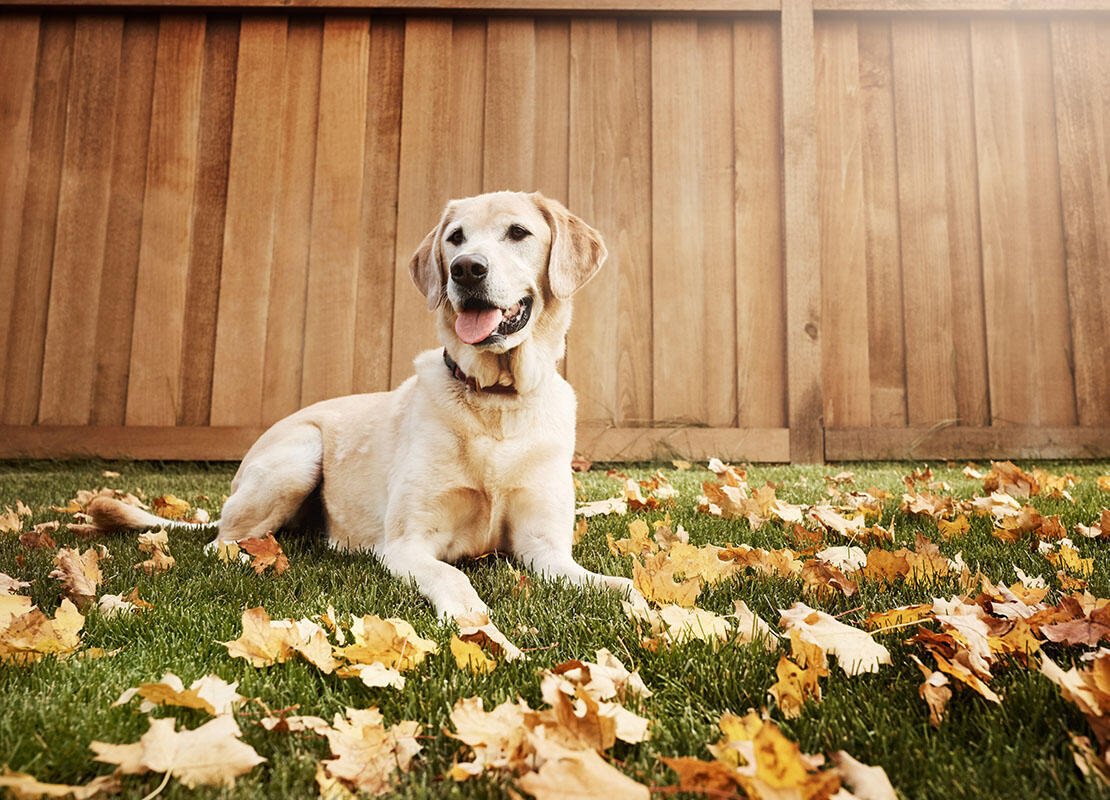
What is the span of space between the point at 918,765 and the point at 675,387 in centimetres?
394

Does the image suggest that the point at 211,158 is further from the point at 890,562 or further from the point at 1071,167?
the point at 1071,167

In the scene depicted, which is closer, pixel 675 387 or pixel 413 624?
pixel 413 624

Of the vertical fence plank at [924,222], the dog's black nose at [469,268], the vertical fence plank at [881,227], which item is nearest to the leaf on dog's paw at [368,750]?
the dog's black nose at [469,268]

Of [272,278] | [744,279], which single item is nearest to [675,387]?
[744,279]

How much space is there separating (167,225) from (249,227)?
559 millimetres

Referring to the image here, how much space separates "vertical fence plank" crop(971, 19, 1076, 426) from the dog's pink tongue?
3.87 m

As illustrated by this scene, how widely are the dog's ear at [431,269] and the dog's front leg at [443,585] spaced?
903 mm

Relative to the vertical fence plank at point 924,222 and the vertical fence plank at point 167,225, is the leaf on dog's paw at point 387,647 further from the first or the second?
the vertical fence plank at point 924,222

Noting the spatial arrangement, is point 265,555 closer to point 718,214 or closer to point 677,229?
point 677,229

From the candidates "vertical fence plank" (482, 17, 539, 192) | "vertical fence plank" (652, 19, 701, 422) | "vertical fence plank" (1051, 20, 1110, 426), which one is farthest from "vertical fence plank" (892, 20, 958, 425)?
"vertical fence plank" (482, 17, 539, 192)

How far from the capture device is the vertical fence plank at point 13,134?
15.6ft

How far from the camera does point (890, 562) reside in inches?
66.9

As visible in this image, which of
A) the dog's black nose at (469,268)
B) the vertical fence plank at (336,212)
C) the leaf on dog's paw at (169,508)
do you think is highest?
the vertical fence plank at (336,212)

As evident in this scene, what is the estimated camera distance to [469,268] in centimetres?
225
